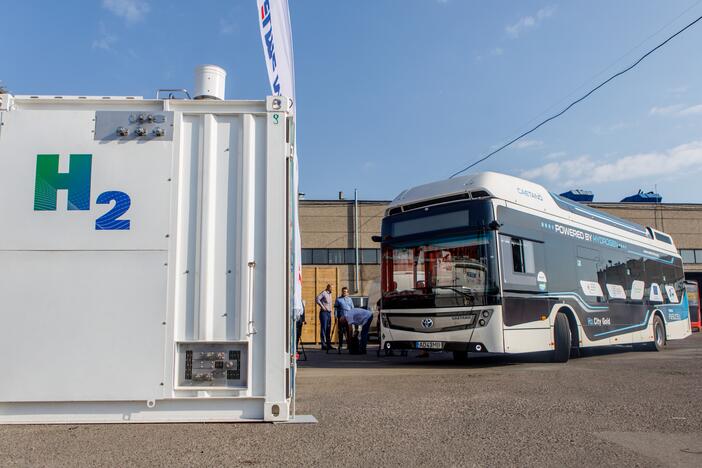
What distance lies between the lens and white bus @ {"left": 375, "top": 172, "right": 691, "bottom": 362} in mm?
10141

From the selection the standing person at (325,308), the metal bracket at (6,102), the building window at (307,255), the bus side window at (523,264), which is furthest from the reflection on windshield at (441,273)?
the building window at (307,255)

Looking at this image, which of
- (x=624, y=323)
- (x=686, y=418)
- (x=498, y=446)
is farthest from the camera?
(x=624, y=323)

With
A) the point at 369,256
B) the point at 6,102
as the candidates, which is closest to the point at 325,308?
the point at 6,102

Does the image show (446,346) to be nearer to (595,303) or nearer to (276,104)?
(595,303)

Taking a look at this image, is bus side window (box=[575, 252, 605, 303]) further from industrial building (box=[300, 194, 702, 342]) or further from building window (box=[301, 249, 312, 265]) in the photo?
building window (box=[301, 249, 312, 265])

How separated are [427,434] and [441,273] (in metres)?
5.98

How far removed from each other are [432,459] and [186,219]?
108 inches

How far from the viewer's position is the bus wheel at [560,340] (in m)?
11.3

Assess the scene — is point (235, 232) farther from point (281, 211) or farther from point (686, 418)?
point (686, 418)

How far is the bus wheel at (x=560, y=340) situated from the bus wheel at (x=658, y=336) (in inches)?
231

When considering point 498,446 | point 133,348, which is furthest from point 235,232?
point 498,446

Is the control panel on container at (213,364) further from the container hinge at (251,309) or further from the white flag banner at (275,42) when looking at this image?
the white flag banner at (275,42)

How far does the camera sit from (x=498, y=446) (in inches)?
179

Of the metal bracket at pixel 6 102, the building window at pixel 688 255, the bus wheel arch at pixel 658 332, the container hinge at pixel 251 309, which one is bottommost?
the bus wheel arch at pixel 658 332
